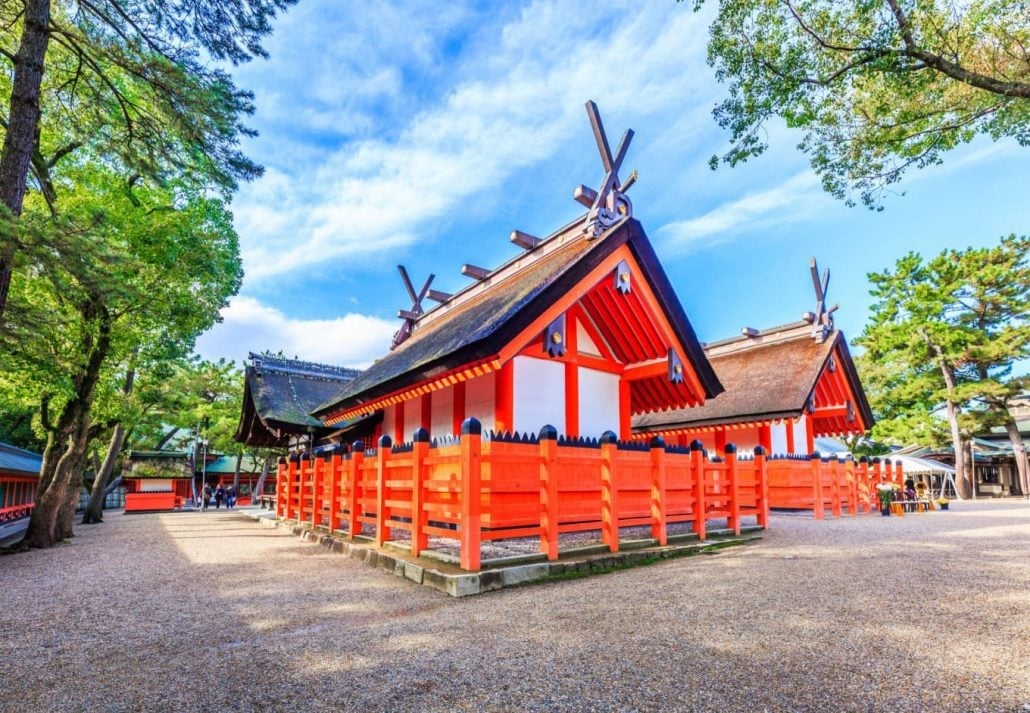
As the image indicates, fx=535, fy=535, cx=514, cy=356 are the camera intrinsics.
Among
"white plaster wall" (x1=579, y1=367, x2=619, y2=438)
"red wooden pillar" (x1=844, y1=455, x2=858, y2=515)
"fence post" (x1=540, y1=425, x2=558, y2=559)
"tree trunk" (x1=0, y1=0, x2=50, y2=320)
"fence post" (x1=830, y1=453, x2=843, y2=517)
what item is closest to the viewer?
"tree trunk" (x1=0, y1=0, x2=50, y2=320)

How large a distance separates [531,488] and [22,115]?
6.54 metres

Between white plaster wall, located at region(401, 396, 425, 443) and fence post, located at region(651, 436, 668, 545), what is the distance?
5353 millimetres

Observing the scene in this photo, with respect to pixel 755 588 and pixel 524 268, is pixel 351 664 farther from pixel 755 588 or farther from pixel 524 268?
pixel 524 268

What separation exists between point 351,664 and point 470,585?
1.80 m

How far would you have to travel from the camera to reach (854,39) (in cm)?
602

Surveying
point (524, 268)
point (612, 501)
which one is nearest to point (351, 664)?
point (612, 501)

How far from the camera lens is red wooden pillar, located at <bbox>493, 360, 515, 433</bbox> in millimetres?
8312

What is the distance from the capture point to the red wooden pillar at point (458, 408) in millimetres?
9633

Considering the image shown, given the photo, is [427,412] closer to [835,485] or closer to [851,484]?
[835,485]

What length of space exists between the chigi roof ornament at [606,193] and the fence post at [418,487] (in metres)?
4.79

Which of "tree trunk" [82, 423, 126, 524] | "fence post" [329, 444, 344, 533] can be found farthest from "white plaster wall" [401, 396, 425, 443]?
"tree trunk" [82, 423, 126, 524]

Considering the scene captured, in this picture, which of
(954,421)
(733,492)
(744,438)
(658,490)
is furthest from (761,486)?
(954,421)

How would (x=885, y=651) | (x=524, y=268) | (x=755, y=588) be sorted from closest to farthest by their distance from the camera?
(x=885, y=651) < (x=755, y=588) < (x=524, y=268)

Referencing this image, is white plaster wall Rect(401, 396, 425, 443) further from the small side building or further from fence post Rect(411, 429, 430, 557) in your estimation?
the small side building
